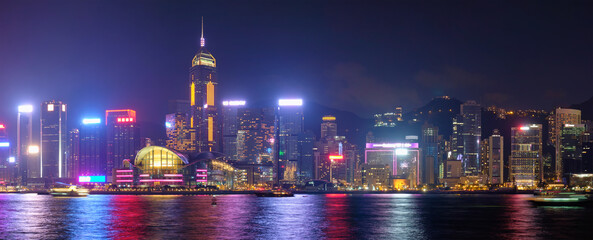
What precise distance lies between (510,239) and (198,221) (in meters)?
44.5

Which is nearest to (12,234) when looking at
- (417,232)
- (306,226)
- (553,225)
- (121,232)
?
(121,232)

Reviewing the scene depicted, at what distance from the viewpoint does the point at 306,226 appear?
89.9 metres

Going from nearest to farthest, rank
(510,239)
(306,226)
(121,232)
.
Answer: (510,239)
(121,232)
(306,226)

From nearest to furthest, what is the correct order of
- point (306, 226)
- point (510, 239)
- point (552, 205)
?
point (510, 239)
point (306, 226)
point (552, 205)

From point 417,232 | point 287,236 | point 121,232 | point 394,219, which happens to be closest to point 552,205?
point 394,219

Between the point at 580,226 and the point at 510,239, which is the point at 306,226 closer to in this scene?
the point at 510,239

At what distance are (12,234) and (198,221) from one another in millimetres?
27084

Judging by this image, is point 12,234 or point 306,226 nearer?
point 12,234

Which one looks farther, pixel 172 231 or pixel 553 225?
pixel 553 225

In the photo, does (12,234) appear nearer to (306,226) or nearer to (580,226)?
(306,226)

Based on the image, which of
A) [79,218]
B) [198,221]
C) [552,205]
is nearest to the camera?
[198,221]

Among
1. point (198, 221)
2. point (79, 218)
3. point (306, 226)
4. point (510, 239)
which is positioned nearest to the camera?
point (510, 239)

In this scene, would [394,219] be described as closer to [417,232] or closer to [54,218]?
[417,232]

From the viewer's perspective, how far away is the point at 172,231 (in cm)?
8069
